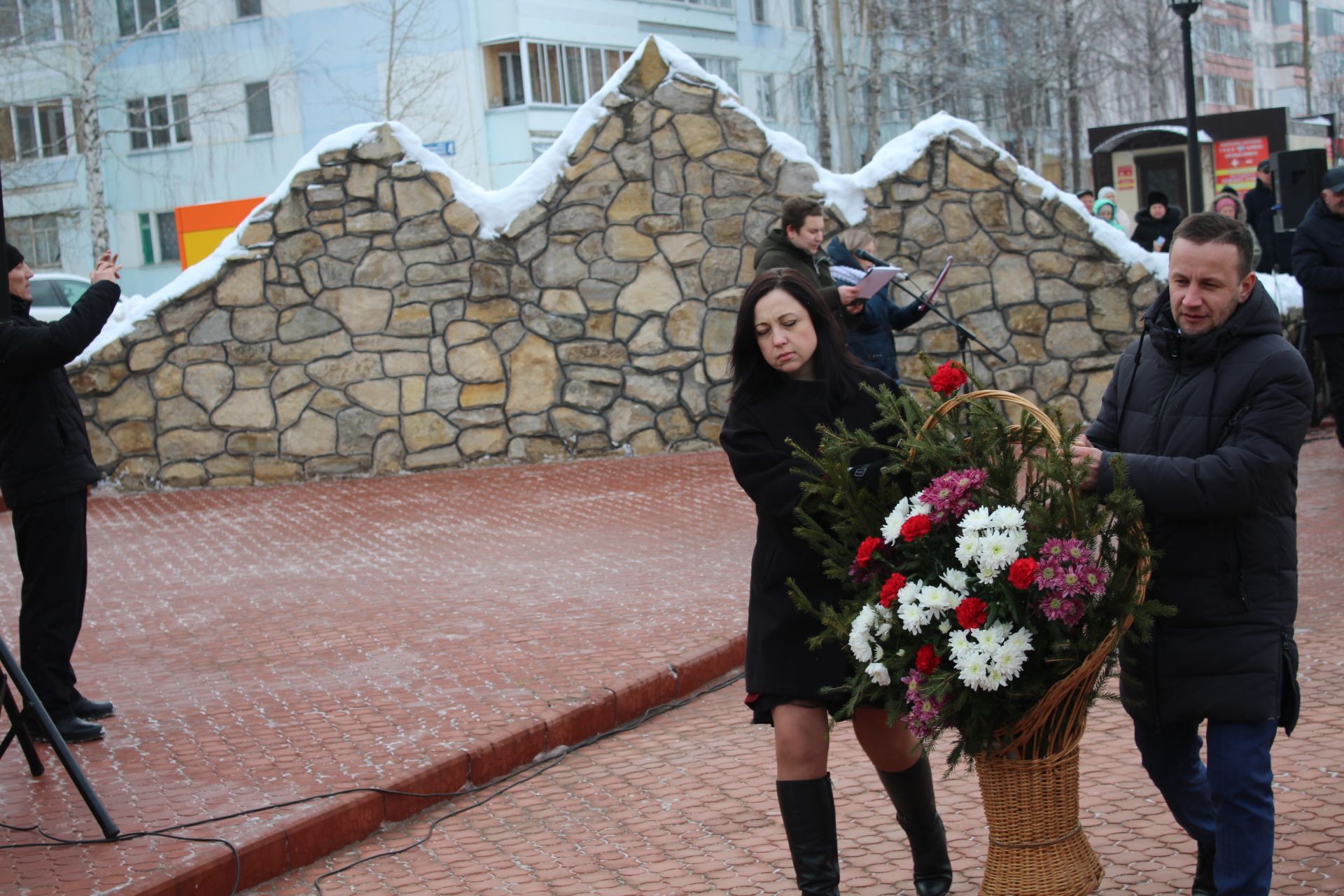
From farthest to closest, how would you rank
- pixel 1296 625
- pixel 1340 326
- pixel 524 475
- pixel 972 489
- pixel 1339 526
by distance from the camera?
pixel 524 475 < pixel 1340 326 < pixel 1339 526 < pixel 1296 625 < pixel 972 489

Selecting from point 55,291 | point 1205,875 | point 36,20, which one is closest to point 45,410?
point 1205,875

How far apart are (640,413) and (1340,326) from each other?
19.9 feet

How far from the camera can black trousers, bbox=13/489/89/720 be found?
5461mm

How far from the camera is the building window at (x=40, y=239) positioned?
36.7m

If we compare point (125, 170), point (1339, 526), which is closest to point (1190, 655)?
point (1339, 526)

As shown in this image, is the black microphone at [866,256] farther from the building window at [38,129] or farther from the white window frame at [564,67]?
the building window at [38,129]

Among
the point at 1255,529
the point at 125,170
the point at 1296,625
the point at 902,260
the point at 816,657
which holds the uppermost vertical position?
the point at 125,170

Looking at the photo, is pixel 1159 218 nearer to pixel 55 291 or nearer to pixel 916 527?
pixel 916 527

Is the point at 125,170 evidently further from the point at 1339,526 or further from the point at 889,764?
the point at 889,764

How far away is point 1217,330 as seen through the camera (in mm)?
3307

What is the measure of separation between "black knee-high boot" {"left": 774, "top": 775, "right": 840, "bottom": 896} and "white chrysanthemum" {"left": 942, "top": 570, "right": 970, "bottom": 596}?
0.69 meters

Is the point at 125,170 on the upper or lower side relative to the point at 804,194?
upper

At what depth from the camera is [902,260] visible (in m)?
12.9

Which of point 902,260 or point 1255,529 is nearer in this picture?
point 1255,529
